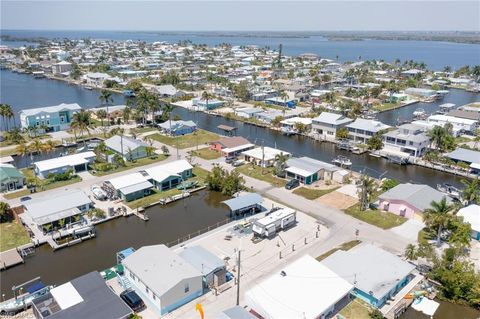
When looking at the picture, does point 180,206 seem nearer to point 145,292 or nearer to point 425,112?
point 145,292

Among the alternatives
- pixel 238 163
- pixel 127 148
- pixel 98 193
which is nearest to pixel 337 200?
pixel 238 163

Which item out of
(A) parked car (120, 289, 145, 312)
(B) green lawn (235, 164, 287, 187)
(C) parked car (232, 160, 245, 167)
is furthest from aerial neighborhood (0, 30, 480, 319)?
(C) parked car (232, 160, 245, 167)

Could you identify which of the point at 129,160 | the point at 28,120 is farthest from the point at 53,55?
the point at 129,160

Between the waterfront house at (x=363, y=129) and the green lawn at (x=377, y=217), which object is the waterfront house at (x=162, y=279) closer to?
the green lawn at (x=377, y=217)

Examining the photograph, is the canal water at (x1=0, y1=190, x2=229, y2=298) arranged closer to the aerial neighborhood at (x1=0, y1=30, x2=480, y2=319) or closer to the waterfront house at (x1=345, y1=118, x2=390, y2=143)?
the aerial neighborhood at (x1=0, y1=30, x2=480, y2=319)

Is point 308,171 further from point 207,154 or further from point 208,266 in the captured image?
point 208,266

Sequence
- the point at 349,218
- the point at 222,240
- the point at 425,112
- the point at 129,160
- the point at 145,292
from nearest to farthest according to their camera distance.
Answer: the point at 145,292
the point at 222,240
the point at 349,218
the point at 129,160
the point at 425,112

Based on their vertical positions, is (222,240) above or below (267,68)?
below
